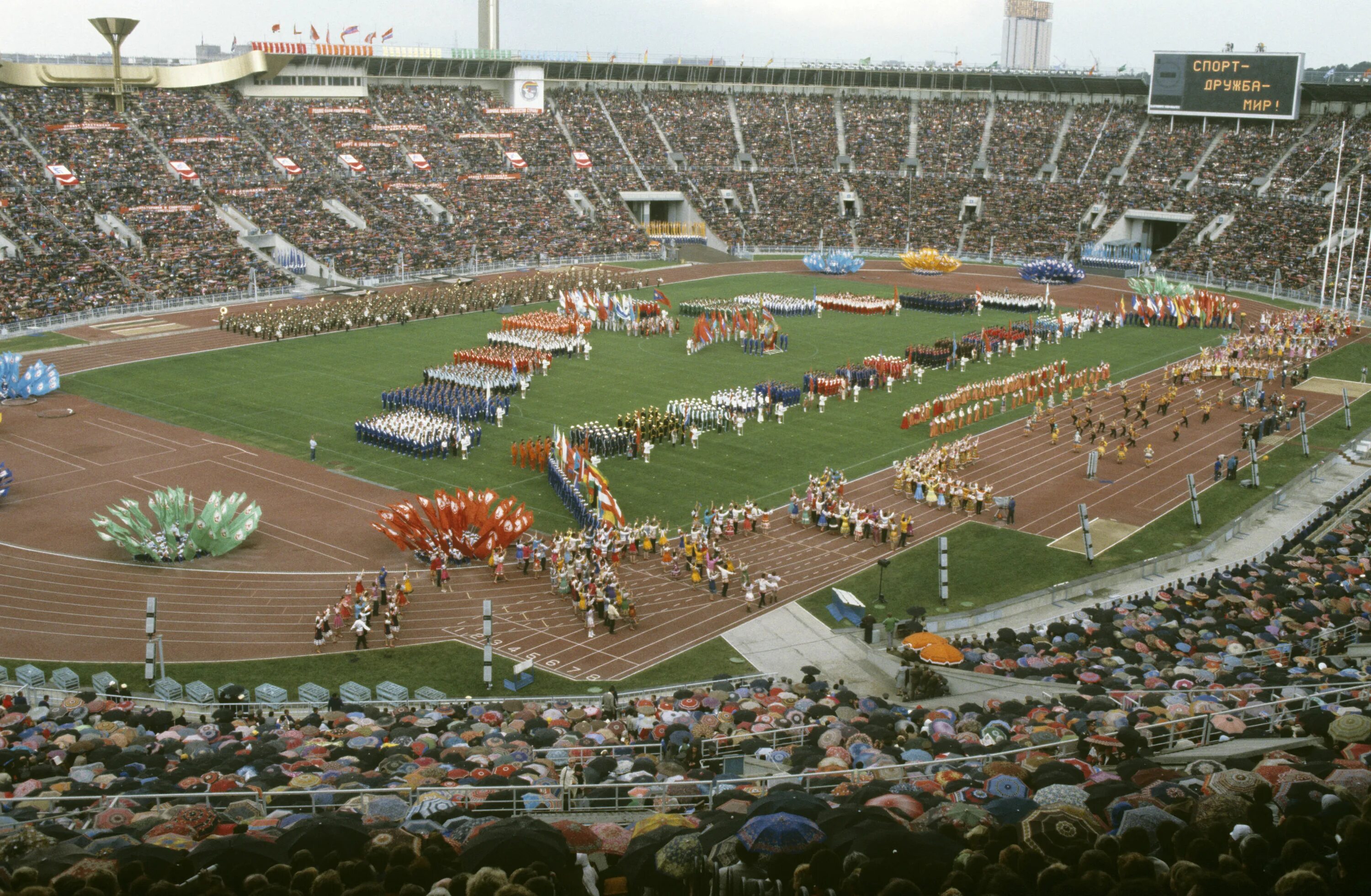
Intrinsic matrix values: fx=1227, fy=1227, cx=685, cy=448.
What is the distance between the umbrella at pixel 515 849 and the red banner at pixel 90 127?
68544 millimetres

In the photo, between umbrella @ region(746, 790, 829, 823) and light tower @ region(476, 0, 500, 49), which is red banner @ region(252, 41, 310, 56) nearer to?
light tower @ region(476, 0, 500, 49)

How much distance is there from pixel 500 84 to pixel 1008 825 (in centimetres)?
8955

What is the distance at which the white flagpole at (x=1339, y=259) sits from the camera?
59.4 metres

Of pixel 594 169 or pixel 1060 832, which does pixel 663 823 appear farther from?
pixel 594 169

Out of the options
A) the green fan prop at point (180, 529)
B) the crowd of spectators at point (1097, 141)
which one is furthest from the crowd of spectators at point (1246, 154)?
the green fan prop at point (180, 529)

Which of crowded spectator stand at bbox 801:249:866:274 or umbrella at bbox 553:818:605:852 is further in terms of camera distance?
crowded spectator stand at bbox 801:249:866:274

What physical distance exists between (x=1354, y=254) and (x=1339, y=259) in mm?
702

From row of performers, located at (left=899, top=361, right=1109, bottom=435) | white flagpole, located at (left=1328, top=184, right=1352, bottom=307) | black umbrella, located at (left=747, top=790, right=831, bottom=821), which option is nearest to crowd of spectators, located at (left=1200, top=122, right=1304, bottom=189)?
white flagpole, located at (left=1328, top=184, right=1352, bottom=307)

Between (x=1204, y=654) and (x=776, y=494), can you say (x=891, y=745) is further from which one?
(x=776, y=494)

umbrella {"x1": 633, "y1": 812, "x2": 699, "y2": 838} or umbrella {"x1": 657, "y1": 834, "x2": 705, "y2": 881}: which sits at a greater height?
umbrella {"x1": 657, "y1": 834, "x2": 705, "y2": 881}

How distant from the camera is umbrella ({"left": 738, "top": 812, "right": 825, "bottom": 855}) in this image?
33.7 feet

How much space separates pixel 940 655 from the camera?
66.6ft

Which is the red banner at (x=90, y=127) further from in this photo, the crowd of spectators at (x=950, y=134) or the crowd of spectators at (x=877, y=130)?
the crowd of spectators at (x=950, y=134)

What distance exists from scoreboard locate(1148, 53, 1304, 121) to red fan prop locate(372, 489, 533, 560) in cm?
7353
